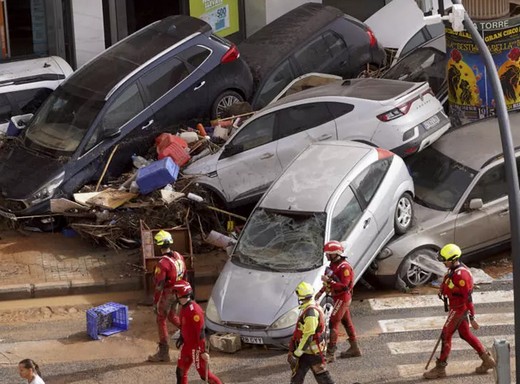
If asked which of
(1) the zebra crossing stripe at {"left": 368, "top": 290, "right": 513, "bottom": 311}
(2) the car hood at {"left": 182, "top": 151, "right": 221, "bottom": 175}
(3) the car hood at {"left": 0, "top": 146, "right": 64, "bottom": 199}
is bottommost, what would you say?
(1) the zebra crossing stripe at {"left": 368, "top": 290, "right": 513, "bottom": 311}

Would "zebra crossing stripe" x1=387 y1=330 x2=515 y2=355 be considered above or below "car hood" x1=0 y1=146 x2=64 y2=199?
below

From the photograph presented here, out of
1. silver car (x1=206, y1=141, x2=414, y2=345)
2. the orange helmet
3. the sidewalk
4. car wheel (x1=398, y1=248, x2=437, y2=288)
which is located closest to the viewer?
the orange helmet

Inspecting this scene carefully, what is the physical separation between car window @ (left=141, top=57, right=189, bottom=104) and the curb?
3.47 metres

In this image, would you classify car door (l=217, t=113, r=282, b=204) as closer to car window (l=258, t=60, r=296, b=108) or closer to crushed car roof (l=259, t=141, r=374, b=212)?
crushed car roof (l=259, t=141, r=374, b=212)

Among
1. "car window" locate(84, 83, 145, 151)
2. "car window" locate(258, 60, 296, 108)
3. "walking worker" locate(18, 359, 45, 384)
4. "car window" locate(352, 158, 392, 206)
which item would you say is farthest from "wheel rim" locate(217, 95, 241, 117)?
"walking worker" locate(18, 359, 45, 384)

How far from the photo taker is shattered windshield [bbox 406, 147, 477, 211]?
18.9 metres

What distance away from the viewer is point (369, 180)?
18.2 metres

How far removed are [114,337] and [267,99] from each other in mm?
6492

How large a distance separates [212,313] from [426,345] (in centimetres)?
265

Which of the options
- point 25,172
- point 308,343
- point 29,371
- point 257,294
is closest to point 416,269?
point 257,294

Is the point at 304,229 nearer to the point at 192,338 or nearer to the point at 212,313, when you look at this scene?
the point at 212,313

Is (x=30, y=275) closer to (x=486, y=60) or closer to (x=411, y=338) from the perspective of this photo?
(x=411, y=338)

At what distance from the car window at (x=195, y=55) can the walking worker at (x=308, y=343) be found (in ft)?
25.5

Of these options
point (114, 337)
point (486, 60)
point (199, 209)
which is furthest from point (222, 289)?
point (486, 60)
